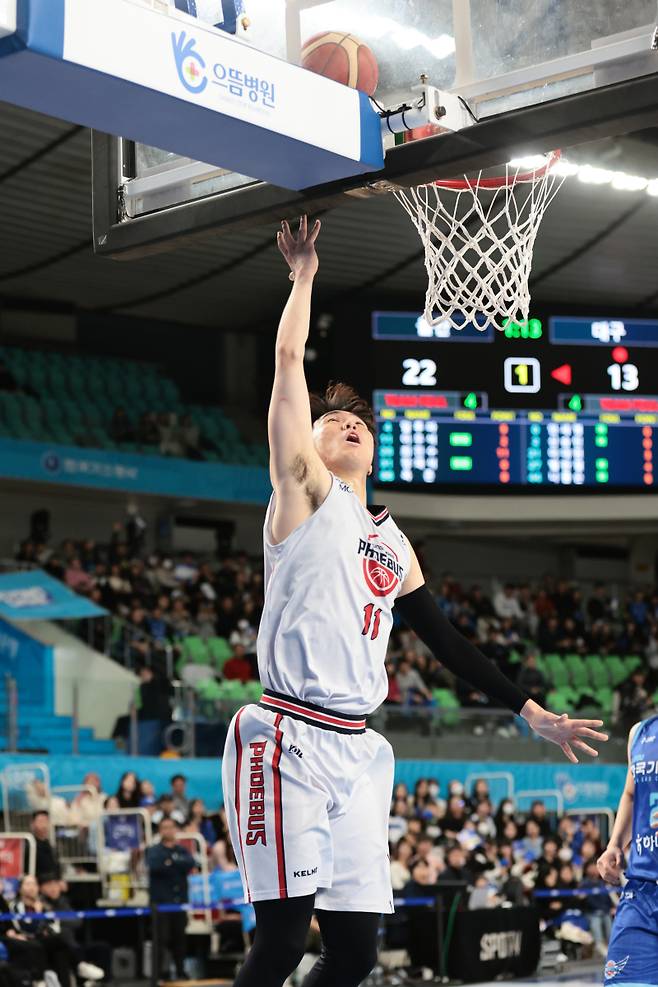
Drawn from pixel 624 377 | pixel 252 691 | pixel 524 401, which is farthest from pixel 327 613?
pixel 624 377

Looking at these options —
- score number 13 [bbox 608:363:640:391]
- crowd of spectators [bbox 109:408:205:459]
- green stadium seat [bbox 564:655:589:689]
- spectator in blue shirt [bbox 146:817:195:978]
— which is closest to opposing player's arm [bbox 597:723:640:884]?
spectator in blue shirt [bbox 146:817:195:978]

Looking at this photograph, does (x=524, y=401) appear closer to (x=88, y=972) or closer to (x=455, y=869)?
(x=455, y=869)

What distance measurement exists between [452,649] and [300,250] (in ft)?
4.60

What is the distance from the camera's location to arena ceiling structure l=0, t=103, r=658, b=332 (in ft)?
57.6

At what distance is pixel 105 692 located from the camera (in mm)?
16266

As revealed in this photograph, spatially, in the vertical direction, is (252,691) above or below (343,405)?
below

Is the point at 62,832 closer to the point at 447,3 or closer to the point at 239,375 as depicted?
the point at 447,3

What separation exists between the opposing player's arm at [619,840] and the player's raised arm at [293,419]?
244 cm

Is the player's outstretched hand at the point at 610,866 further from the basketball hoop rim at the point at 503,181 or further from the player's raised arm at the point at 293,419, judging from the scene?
the basketball hoop rim at the point at 503,181

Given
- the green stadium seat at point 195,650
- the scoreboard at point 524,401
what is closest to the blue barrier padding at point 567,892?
the scoreboard at point 524,401

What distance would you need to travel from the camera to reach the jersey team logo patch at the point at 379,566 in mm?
4340

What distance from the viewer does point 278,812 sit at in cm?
399

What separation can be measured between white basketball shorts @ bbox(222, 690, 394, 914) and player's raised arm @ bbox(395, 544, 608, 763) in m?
0.58

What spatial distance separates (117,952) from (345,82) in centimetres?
886
